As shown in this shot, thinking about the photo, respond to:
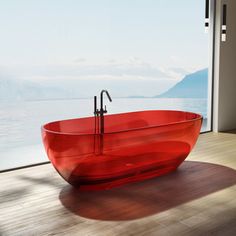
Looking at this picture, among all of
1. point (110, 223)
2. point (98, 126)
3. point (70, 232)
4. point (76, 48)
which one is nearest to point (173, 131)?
point (98, 126)

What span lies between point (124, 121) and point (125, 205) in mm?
1187

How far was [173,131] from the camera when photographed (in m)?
2.88

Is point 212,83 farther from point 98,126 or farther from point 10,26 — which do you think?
point 10,26

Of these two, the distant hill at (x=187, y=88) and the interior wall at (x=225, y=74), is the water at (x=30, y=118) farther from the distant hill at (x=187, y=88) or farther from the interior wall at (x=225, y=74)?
the distant hill at (x=187, y=88)

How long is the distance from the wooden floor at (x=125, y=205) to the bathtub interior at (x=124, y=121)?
1.53ft

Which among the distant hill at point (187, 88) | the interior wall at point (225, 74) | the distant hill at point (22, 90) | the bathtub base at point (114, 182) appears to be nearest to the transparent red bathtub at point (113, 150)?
the bathtub base at point (114, 182)

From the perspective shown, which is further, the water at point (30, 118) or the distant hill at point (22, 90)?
the distant hill at point (22, 90)

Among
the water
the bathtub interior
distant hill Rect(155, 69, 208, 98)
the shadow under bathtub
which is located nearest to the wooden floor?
the shadow under bathtub

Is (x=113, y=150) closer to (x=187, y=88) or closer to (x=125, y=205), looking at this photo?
(x=125, y=205)

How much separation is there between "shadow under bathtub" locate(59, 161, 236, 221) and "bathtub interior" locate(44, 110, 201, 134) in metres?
0.56

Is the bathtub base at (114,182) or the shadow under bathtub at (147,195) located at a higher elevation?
the bathtub base at (114,182)

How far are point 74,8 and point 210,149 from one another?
10.3 feet

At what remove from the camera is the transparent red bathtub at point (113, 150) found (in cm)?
247

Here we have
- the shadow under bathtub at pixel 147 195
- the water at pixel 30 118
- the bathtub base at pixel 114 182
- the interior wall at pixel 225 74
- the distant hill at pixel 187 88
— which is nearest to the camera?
the shadow under bathtub at pixel 147 195
